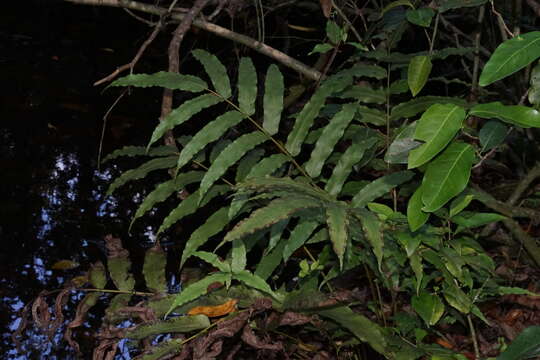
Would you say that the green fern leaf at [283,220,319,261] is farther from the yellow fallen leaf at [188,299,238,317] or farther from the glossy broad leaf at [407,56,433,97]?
the glossy broad leaf at [407,56,433,97]

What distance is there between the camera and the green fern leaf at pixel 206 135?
128 cm

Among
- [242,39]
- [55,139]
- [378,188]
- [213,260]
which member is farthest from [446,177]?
[55,139]

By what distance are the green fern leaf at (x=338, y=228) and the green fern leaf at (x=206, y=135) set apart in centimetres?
34

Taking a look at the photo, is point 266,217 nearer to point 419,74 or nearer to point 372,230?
point 372,230

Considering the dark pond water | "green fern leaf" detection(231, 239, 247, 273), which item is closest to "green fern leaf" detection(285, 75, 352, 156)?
"green fern leaf" detection(231, 239, 247, 273)

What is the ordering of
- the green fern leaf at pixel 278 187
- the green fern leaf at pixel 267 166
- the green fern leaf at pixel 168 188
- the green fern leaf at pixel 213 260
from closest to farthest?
1. the green fern leaf at pixel 278 187
2. the green fern leaf at pixel 213 260
3. the green fern leaf at pixel 267 166
4. the green fern leaf at pixel 168 188

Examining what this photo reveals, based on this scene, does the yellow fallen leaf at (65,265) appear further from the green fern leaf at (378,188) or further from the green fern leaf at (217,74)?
the green fern leaf at (378,188)

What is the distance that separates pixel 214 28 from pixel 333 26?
41cm

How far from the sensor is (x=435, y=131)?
0.88 meters

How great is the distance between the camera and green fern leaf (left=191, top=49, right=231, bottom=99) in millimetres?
1404

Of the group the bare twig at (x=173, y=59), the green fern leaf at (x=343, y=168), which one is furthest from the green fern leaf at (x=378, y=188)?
the bare twig at (x=173, y=59)

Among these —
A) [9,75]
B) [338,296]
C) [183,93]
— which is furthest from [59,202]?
[338,296]

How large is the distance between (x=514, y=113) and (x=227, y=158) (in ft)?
1.97

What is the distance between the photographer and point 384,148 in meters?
1.62
